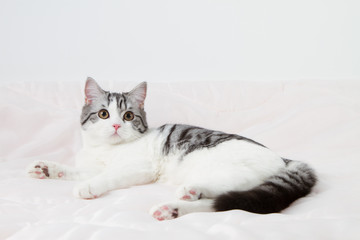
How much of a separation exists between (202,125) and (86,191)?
1.32 m

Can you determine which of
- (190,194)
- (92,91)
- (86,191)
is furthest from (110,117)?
(190,194)

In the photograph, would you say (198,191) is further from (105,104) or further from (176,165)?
(105,104)

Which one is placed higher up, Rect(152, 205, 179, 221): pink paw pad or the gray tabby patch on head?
the gray tabby patch on head

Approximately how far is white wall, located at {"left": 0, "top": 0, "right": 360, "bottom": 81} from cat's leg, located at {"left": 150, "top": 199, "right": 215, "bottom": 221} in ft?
7.58

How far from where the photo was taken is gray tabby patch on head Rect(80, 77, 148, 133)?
73.6 inches

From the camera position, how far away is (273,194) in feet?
3.80

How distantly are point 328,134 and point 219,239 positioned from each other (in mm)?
1657

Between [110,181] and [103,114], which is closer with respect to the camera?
[110,181]

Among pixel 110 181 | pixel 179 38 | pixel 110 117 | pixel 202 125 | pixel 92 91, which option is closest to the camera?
pixel 110 181

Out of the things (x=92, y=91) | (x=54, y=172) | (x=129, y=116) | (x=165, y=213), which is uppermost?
(x=92, y=91)

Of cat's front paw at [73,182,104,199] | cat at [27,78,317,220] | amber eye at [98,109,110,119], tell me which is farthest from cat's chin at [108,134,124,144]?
cat's front paw at [73,182,104,199]

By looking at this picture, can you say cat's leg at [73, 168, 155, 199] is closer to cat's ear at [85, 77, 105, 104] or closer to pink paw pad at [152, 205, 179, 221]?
pink paw pad at [152, 205, 179, 221]

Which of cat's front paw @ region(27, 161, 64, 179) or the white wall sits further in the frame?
the white wall

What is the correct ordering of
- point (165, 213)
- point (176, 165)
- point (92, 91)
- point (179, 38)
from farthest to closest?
point (179, 38), point (92, 91), point (176, 165), point (165, 213)
